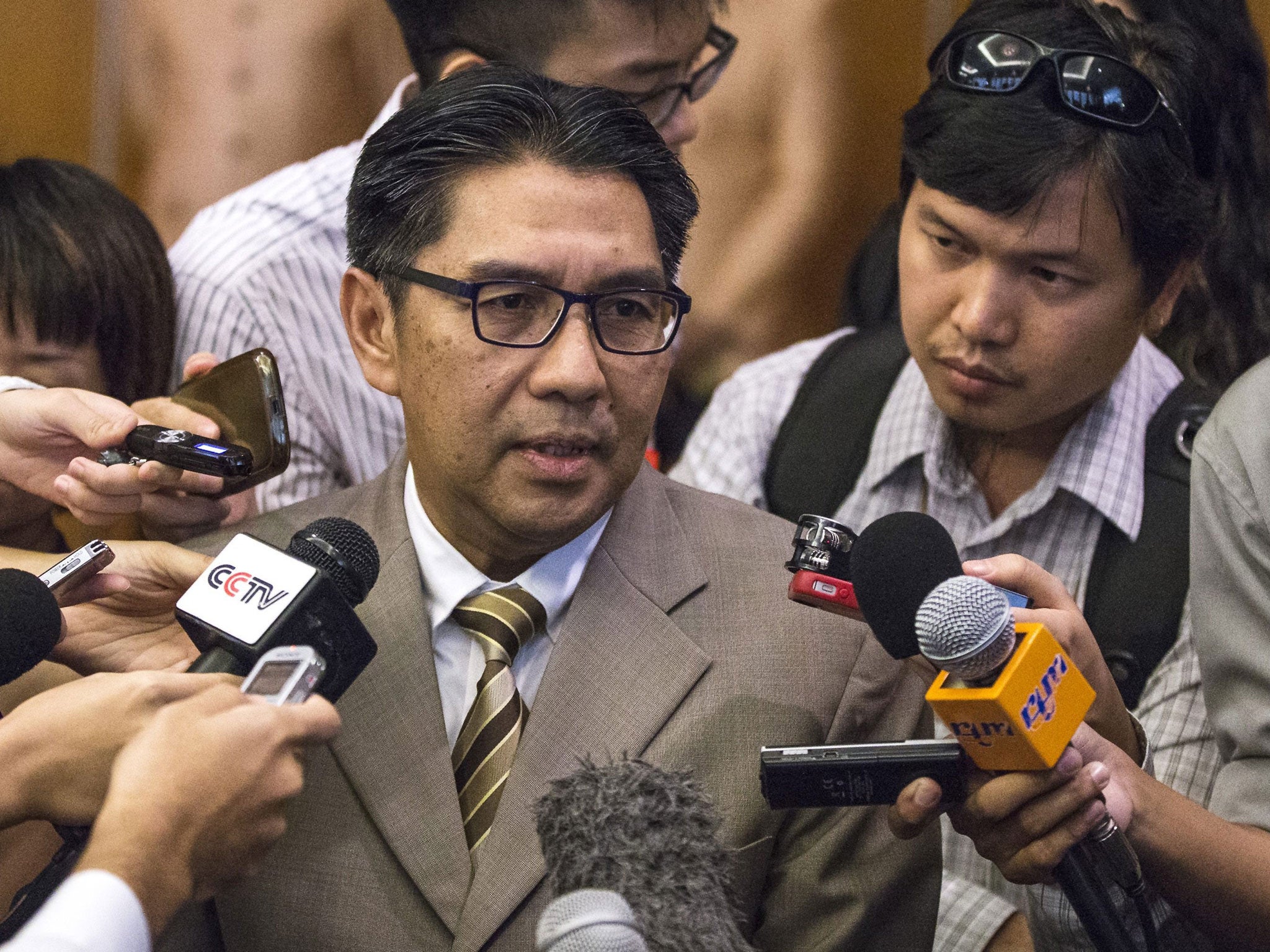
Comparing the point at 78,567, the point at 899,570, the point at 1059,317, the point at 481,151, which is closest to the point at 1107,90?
the point at 1059,317

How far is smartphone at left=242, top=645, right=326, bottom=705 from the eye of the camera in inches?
46.1

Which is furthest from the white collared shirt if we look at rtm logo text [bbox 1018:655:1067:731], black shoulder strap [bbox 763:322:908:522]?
rtm logo text [bbox 1018:655:1067:731]

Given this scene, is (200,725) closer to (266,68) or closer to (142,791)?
(142,791)

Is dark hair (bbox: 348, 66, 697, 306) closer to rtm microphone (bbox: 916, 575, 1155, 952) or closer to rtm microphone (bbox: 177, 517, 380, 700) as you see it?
rtm microphone (bbox: 177, 517, 380, 700)

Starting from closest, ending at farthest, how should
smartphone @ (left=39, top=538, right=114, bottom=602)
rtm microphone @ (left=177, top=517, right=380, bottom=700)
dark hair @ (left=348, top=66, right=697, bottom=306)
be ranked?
rtm microphone @ (left=177, top=517, right=380, bottom=700), smartphone @ (left=39, top=538, right=114, bottom=602), dark hair @ (left=348, top=66, right=697, bottom=306)

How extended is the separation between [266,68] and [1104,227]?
6.20ft

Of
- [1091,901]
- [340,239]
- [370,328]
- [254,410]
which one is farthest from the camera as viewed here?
[340,239]

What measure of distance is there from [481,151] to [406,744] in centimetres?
71

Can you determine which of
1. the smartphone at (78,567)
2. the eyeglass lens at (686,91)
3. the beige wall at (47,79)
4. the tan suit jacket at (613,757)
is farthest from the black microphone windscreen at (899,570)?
the beige wall at (47,79)

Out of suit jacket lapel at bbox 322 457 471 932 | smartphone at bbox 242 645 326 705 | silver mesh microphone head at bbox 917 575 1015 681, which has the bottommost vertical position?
suit jacket lapel at bbox 322 457 471 932

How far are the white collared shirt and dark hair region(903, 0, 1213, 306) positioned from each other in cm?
73

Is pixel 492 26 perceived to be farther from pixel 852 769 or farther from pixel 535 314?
pixel 852 769

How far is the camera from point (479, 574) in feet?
5.78

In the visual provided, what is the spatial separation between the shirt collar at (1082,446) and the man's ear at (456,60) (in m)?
0.90
